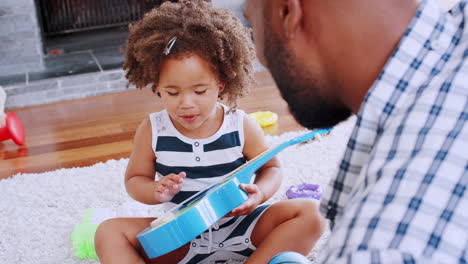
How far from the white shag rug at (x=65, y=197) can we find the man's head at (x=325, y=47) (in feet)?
1.94

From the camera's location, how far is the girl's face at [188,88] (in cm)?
106

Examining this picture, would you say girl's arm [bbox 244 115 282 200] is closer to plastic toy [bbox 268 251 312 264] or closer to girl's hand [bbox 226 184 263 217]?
girl's hand [bbox 226 184 263 217]

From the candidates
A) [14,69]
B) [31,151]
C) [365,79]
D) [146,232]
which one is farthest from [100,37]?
[365,79]

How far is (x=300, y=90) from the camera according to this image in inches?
23.1

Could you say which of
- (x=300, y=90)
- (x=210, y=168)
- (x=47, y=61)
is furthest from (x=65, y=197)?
(x=47, y=61)

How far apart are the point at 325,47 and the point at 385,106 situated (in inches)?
3.6

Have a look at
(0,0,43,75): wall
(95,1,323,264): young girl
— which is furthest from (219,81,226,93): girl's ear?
(0,0,43,75): wall

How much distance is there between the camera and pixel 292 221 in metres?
1.05

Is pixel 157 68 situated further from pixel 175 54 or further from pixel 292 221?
pixel 292 221

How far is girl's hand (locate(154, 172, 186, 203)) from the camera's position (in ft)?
3.35

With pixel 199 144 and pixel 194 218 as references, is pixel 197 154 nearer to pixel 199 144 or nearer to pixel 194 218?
pixel 199 144

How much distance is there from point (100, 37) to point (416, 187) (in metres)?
2.61

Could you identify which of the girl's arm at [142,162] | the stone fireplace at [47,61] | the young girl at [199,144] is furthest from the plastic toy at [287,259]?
the stone fireplace at [47,61]

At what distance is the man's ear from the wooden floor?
1227mm
